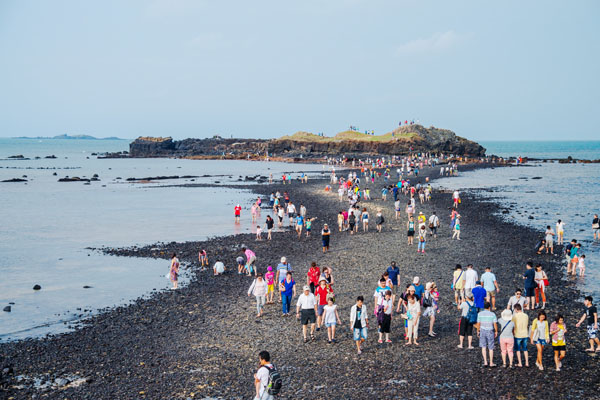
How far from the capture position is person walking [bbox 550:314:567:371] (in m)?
11.2

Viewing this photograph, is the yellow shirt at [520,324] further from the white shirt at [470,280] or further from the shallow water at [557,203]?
the shallow water at [557,203]

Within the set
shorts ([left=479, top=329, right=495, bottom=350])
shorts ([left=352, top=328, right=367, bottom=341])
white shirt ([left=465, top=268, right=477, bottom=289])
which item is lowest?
shorts ([left=352, top=328, right=367, bottom=341])

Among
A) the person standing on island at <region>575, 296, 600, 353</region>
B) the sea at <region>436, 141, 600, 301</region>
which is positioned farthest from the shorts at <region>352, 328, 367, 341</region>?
the sea at <region>436, 141, 600, 301</region>

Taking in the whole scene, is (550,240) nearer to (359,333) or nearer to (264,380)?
(359,333)

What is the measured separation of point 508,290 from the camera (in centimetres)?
1794

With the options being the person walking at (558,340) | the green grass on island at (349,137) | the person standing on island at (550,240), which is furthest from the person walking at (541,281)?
the green grass on island at (349,137)

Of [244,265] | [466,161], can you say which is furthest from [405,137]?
[244,265]

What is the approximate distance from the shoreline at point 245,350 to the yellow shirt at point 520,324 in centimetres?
89

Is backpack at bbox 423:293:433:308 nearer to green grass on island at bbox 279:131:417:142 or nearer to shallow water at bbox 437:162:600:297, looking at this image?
shallow water at bbox 437:162:600:297

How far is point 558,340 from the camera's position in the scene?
11266mm

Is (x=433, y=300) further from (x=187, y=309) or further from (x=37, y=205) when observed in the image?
(x=37, y=205)

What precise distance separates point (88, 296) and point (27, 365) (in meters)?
6.79

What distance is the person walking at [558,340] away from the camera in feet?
36.9

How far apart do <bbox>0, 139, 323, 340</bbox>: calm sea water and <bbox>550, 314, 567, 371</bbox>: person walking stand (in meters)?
14.4
